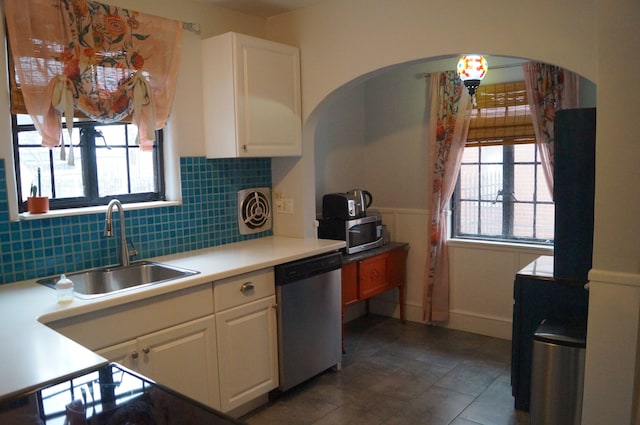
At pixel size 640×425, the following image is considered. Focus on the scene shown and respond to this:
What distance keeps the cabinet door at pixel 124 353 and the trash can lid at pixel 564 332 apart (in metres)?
1.88

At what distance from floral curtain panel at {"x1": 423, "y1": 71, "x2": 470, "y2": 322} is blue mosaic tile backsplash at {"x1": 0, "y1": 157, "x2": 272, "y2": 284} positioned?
1.42m

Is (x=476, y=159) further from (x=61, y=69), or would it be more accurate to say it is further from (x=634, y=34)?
(x=61, y=69)

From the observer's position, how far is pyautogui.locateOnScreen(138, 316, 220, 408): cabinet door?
7.90 ft

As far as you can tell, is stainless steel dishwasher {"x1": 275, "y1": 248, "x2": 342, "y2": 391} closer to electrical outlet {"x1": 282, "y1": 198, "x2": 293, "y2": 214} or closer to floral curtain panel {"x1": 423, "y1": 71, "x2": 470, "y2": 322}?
electrical outlet {"x1": 282, "y1": 198, "x2": 293, "y2": 214}

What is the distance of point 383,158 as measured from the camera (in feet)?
15.2

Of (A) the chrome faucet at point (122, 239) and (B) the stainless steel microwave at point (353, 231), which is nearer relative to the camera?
(A) the chrome faucet at point (122, 239)

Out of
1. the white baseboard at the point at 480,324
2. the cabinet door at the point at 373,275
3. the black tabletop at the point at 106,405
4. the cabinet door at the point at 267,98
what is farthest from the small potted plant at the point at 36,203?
the white baseboard at the point at 480,324

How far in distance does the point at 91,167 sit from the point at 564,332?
8.55ft

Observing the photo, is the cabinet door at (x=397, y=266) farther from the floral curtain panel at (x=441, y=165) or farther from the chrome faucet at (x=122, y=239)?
the chrome faucet at (x=122, y=239)

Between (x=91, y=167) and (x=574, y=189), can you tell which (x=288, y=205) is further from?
(x=574, y=189)

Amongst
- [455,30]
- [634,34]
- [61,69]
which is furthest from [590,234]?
[61,69]

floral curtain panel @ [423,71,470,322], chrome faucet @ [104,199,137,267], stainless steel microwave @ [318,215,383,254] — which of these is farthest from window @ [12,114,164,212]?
floral curtain panel @ [423,71,470,322]

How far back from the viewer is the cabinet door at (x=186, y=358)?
241 centimetres

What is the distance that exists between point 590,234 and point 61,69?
274cm
